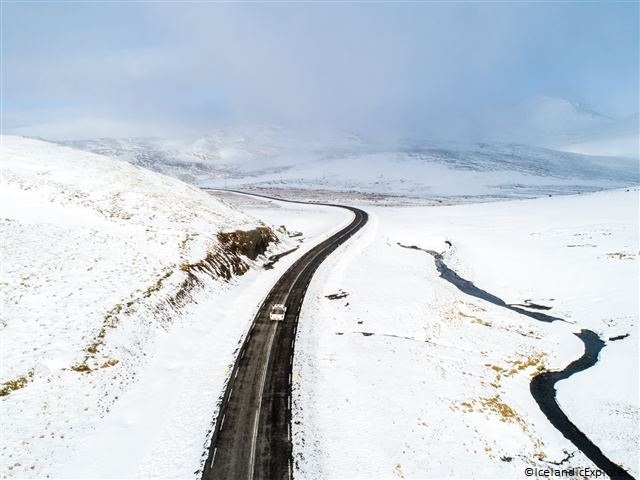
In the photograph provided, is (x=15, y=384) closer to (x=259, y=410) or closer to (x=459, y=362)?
(x=259, y=410)

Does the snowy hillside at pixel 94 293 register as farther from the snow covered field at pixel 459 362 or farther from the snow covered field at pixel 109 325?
the snow covered field at pixel 459 362

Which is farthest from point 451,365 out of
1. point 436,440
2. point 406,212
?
point 406,212

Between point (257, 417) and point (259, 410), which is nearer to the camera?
point (257, 417)

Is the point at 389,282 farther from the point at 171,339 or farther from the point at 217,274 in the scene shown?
the point at 171,339

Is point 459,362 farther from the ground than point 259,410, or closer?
farther from the ground

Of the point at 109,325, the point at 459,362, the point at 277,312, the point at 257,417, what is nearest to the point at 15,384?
the point at 109,325
